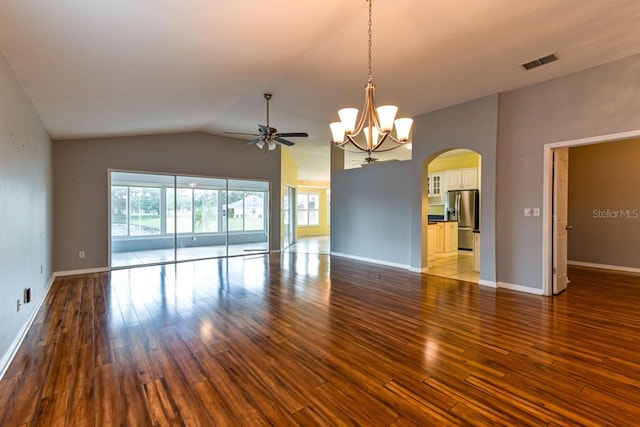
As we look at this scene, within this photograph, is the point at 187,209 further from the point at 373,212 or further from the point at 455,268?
the point at 455,268

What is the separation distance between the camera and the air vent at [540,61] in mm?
3490

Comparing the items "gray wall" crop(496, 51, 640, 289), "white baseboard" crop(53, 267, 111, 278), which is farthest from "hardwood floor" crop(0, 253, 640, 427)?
"white baseboard" crop(53, 267, 111, 278)

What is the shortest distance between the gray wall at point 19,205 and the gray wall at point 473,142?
5563 mm

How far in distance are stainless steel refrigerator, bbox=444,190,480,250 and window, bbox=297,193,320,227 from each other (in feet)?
20.0

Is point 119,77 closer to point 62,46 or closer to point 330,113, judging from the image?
point 62,46

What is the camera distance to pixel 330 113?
5.51 metres

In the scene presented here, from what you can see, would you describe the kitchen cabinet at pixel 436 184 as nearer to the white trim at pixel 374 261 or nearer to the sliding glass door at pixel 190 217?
the white trim at pixel 374 261

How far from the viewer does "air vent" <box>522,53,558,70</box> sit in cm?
349

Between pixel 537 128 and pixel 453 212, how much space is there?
4.34 metres

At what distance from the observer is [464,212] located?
8.23m

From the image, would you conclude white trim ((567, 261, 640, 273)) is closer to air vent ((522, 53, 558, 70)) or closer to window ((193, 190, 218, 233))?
air vent ((522, 53, 558, 70))

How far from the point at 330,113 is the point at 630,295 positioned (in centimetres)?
533

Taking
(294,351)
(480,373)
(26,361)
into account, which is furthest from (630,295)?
(26,361)

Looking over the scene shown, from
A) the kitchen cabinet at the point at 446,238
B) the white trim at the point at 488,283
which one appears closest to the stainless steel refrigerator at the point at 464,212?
the kitchen cabinet at the point at 446,238
